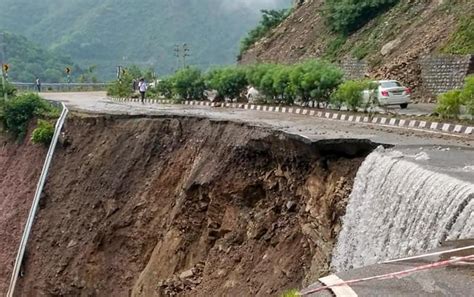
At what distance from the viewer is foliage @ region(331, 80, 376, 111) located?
2083cm

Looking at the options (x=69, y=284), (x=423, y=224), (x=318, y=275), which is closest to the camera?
(x=423, y=224)

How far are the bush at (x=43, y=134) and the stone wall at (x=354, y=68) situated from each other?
48.3ft

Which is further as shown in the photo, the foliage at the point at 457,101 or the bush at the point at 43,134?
the bush at the point at 43,134

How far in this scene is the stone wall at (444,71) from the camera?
84.6ft

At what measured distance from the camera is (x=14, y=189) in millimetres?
26484

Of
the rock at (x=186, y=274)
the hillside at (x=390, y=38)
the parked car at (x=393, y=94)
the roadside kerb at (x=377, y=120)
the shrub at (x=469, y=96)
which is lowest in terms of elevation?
the rock at (x=186, y=274)

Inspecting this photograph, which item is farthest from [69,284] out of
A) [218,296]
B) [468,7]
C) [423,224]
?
[468,7]

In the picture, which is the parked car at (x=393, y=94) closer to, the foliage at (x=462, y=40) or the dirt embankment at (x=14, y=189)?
the foliage at (x=462, y=40)

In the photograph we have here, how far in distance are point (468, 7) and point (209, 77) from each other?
39.7ft

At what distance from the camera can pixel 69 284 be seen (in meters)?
20.0

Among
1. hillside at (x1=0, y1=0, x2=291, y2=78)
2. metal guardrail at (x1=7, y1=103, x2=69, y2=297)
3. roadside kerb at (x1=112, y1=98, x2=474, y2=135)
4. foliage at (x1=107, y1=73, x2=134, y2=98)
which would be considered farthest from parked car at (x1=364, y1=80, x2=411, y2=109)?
hillside at (x1=0, y1=0, x2=291, y2=78)

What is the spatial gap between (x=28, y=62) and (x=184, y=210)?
6521 centimetres

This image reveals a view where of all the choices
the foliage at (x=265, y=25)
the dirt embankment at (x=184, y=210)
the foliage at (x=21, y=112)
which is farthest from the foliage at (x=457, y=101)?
the foliage at (x=265, y=25)

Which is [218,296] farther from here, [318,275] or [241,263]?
[318,275]
